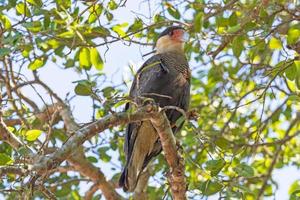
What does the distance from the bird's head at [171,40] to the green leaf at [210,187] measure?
1.78 m

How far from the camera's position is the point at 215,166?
3.03 m

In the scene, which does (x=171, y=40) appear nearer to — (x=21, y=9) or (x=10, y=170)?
(x=21, y=9)

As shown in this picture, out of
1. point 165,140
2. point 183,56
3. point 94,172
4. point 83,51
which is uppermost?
point 183,56

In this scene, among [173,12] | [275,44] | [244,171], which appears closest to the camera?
[244,171]

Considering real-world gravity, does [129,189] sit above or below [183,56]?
below

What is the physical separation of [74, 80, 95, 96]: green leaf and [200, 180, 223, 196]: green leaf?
701mm

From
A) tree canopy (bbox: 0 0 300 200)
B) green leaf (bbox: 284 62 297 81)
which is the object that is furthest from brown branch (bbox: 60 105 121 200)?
green leaf (bbox: 284 62 297 81)

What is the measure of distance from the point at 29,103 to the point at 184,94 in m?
1.20

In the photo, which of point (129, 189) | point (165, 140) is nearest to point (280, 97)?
point (129, 189)

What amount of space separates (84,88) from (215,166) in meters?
0.70

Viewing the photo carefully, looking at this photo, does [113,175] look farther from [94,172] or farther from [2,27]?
[2,27]

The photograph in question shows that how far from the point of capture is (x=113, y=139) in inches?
186

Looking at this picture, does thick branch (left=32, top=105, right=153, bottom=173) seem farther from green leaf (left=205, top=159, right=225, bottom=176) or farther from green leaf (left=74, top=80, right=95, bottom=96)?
green leaf (left=205, top=159, right=225, bottom=176)

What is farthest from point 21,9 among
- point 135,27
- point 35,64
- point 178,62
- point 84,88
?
point 178,62
